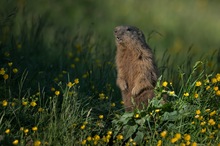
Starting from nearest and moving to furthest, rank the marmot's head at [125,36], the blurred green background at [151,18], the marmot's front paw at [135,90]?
the marmot's front paw at [135,90] < the marmot's head at [125,36] < the blurred green background at [151,18]

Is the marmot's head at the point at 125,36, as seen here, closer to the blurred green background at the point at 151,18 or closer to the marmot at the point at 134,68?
the marmot at the point at 134,68

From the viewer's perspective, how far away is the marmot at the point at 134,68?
19.9 feet

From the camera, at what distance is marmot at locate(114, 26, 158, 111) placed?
19.9 ft

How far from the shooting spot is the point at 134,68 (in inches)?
243

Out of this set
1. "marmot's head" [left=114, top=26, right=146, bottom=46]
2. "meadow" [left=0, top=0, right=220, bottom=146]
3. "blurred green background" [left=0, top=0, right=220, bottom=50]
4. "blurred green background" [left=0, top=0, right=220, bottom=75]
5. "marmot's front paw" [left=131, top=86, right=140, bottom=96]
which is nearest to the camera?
"meadow" [left=0, top=0, right=220, bottom=146]

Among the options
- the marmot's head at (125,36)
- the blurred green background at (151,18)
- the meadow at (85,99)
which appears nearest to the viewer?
the meadow at (85,99)

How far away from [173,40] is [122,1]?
1.77 m

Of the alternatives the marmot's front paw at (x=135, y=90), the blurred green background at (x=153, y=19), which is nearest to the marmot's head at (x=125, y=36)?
the marmot's front paw at (x=135, y=90)

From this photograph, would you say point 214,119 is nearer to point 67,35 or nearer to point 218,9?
Answer: point 67,35

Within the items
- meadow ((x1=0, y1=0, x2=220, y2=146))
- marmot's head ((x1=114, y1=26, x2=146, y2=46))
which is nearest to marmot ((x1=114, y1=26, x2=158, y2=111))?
marmot's head ((x1=114, y1=26, x2=146, y2=46))

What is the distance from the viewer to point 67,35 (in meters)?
8.90

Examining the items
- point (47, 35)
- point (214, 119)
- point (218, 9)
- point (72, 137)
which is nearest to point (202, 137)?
point (214, 119)

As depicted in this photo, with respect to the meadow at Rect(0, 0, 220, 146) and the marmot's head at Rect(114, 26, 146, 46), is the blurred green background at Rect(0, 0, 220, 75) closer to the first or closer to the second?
the meadow at Rect(0, 0, 220, 146)

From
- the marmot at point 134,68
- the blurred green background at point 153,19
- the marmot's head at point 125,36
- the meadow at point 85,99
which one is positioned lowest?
the blurred green background at point 153,19
